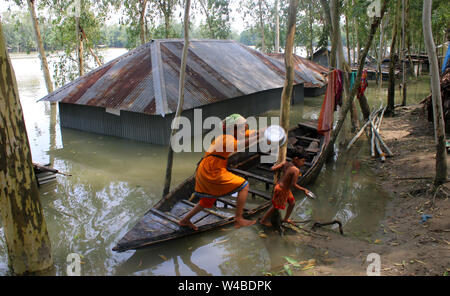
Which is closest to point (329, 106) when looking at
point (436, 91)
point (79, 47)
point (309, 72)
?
point (436, 91)

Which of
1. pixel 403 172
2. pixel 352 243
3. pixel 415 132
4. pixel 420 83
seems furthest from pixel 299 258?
pixel 420 83

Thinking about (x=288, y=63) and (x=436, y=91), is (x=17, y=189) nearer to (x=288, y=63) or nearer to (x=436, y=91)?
(x=288, y=63)

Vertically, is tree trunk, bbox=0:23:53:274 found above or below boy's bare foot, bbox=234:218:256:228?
above

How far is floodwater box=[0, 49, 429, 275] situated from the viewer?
530cm

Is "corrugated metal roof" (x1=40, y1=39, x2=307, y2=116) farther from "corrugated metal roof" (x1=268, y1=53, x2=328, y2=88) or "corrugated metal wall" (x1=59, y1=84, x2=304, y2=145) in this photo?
"corrugated metal roof" (x1=268, y1=53, x2=328, y2=88)

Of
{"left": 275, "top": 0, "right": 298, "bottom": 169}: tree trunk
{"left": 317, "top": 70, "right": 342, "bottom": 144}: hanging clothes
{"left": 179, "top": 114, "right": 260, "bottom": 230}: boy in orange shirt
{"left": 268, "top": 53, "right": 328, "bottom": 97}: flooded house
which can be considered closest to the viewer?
{"left": 179, "top": 114, "right": 260, "bottom": 230}: boy in orange shirt

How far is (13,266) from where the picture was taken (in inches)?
182

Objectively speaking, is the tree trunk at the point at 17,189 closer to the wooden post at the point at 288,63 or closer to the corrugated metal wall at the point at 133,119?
the wooden post at the point at 288,63

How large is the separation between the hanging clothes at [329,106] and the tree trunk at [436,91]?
298 centimetres

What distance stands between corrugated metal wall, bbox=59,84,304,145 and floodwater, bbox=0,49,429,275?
331 mm

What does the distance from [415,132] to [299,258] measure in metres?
7.86

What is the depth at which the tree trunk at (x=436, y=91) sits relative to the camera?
20.1ft

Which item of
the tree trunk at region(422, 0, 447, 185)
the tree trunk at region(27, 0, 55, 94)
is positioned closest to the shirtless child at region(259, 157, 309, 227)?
the tree trunk at region(422, 0, 447, 185)

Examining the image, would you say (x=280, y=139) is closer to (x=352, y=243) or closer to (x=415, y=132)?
(x=352, y=243)
